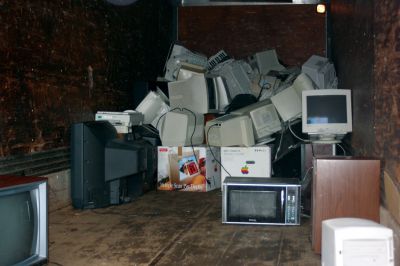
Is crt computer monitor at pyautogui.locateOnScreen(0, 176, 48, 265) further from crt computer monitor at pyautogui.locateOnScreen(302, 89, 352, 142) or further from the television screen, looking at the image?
crt computer monitor at pyautogui.locateOnScreen(302, 89, 352, 142)

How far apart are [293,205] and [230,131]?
5.93 ft

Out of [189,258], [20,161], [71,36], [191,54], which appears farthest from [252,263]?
[191,54]

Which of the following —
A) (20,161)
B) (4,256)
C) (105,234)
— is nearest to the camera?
(4,256)

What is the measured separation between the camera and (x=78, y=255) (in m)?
2.98

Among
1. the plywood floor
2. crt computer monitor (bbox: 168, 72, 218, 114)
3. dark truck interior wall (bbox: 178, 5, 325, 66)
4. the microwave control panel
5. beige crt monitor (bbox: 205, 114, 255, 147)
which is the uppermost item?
dark truck interior wall (bbox: 178, 5, 325, 66)

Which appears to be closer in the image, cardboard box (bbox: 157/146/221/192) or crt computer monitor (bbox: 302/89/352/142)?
crt computer monitor (bbox: 302/89/352/142)

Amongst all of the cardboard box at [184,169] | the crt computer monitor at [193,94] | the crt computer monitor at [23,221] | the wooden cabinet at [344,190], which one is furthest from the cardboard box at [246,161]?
the crt computer monitor at [23,221]

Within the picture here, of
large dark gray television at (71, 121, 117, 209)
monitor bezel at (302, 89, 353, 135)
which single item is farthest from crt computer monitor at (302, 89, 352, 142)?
A: large dark gray television at (71, 121, 117, 209)

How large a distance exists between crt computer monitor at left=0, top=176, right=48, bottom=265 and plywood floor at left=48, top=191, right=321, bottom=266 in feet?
1.05

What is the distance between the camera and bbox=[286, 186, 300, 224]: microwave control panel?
3684 millimetres

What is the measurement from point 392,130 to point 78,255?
198 cm

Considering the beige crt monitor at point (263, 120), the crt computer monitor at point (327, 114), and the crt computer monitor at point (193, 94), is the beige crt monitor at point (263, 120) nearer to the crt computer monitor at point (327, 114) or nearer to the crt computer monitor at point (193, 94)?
the crt computer monitor at point (193, 94)

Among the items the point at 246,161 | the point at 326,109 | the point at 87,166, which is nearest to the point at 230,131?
the point at 246,161

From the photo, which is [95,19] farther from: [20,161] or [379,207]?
[379,207]
